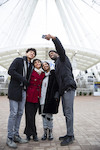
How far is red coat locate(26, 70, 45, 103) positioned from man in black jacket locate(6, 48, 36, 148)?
0.34 ft

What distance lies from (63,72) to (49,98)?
575 mm

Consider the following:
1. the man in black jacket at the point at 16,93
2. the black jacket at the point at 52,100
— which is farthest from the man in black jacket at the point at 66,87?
the man in black jacket at the point at 16,93

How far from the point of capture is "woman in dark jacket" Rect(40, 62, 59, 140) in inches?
128

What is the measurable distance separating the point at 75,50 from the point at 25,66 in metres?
14.5

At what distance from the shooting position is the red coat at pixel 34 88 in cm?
321

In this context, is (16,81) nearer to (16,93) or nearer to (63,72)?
(16,93)

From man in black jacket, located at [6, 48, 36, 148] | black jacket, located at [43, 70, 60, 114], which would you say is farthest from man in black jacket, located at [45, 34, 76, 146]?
man in black jacket, located at [6, 48, 36, 148]

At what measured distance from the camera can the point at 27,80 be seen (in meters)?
3.22

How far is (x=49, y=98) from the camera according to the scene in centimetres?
327

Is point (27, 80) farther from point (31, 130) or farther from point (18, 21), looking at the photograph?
point (18, 21)

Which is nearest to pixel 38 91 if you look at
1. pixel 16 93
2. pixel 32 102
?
pixel 32 102

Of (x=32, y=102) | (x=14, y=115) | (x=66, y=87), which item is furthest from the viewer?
(x=32, y=102)

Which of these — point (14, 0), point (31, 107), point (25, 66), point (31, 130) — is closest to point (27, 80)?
point (25, 66)

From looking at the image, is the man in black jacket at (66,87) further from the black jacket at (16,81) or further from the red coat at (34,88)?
the black jacket at (16,81)
